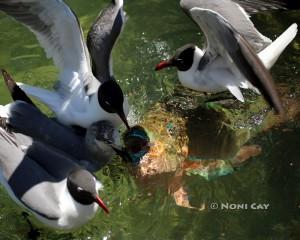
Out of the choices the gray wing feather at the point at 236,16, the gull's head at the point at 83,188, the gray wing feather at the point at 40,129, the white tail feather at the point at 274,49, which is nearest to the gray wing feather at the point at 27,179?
the gull's head at the point at 83,188

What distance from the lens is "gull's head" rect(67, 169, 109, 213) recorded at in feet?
11.4

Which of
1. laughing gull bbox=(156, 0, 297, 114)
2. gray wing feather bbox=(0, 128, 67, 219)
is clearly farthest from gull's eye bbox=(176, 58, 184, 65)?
gray wing feather bbox=(0, 128, 67, 219)

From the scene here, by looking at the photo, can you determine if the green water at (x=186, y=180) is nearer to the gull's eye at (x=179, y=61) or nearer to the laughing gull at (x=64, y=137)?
the laughing gull at (x=64, y=137)

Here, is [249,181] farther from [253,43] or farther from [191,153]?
[253,43]

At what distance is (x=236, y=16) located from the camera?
4230mm

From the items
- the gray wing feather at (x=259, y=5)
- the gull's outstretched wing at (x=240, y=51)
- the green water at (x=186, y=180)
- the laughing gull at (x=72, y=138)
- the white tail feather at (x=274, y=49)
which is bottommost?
the green water at (x=186, y=180)

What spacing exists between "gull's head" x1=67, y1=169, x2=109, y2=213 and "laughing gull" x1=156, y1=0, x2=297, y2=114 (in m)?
1.01

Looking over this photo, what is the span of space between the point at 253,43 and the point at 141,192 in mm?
1237

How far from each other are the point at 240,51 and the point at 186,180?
97cm

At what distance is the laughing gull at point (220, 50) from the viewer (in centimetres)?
364

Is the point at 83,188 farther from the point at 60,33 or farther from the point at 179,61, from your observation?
the point at 179,61

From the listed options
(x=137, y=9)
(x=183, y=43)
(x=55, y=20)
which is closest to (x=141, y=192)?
(x=55, y=20)

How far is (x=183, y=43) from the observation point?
201 inches

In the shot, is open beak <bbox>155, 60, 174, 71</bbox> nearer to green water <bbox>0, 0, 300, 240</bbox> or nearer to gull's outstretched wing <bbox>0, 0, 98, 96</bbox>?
green water <bbox>0, 0, 300, 240</bbox>
